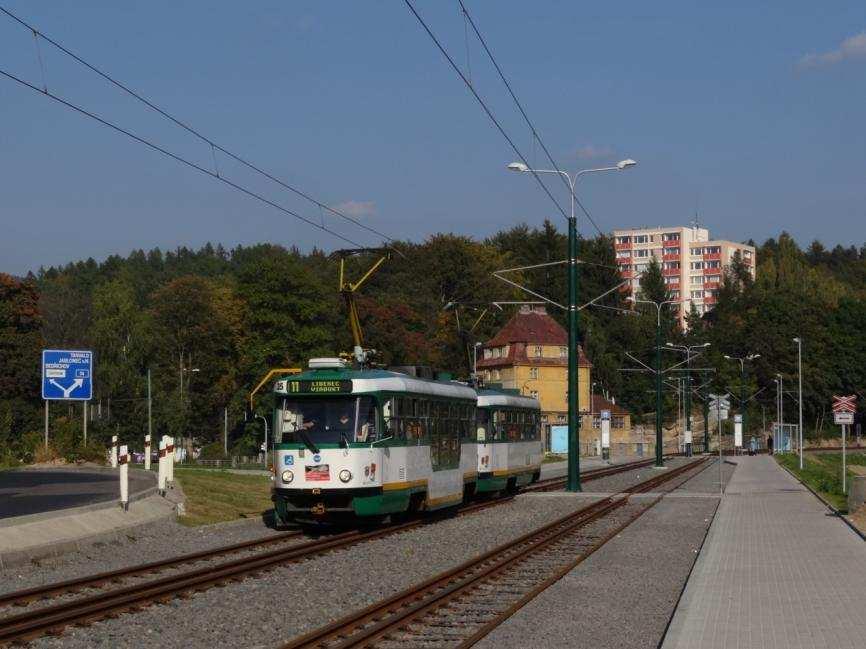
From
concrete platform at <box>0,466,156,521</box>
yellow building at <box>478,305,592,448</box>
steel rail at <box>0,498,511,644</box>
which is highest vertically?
yellow building at <box>478,305,592,448</box>

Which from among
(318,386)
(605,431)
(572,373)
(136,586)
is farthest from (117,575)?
(605,431)

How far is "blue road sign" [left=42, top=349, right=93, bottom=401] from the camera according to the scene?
1112 inches

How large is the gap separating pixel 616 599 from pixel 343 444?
29.3 feet

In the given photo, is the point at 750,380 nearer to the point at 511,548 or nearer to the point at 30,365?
the point at 30,365

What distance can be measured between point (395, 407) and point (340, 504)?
91.5 inches

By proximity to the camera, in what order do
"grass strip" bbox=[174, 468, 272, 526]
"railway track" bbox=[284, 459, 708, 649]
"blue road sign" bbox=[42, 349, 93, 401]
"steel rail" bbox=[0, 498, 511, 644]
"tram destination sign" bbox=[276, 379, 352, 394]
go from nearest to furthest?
"railway track" bbox=[284, 459, 708, 649] → "steel rail" bbox=[0, 498, 511, 644] → "tram destination sign" bbox=[276, 379, 352, 394] → "grass strip" bbox=[174, 468, 272, 526] → "blue road sign" bbox=[42, 349, 93, 401]

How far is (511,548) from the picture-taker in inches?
845

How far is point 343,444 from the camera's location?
2327cm

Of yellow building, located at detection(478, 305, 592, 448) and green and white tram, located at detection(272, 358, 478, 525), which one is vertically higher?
yellow building, located at detection(478, 305, 592, 448)

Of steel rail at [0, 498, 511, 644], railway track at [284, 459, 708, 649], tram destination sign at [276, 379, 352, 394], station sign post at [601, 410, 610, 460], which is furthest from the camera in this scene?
station sign post at [601, 410, 610, 460]

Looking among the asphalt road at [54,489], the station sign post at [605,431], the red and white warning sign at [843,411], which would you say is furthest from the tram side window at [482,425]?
the station sign post at [605,431]

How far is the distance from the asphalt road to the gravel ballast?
10.1m

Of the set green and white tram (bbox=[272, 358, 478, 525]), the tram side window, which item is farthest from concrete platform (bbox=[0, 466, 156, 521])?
the tram side window

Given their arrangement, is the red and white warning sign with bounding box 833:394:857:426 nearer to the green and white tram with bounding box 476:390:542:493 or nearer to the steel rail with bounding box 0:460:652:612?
the green and white tram with bounding box 476:390:542:493
